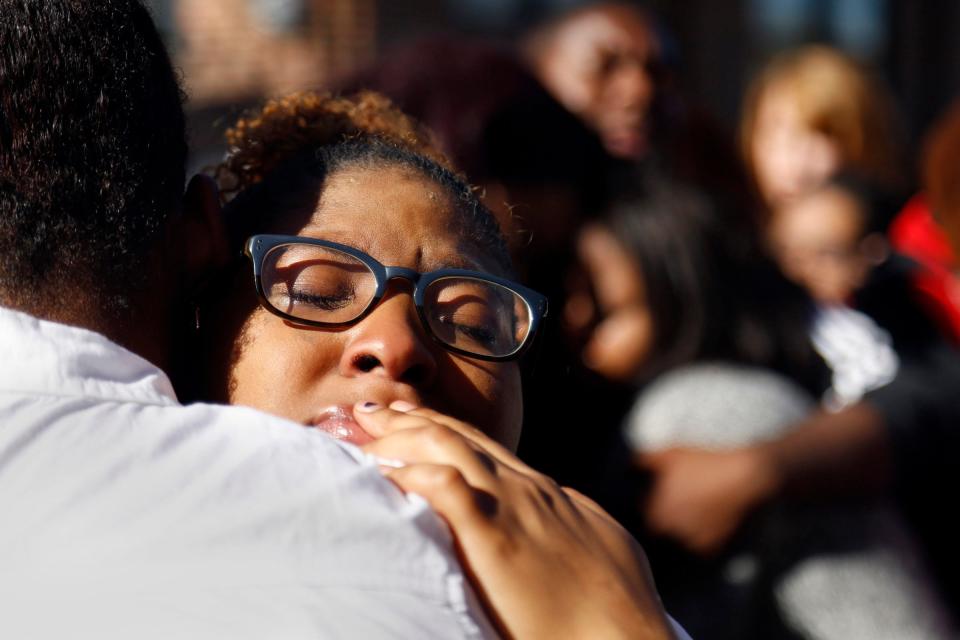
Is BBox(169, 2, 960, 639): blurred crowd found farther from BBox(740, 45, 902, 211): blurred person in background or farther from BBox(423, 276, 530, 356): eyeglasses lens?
BBox(740, 45, 902, 211): blurred person in background

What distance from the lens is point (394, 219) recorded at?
6.26 ft

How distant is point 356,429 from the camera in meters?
1.68

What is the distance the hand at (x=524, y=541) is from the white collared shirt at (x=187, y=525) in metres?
0.04

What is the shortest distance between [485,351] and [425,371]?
140 mm

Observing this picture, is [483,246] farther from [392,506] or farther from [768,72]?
[768,72]

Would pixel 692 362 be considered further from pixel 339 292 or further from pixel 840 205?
pixel 840 205

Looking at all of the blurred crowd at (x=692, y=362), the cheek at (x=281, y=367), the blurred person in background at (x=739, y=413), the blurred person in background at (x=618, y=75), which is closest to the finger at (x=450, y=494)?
the cheek at (x=281, y=367)

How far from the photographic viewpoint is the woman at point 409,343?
1.38m

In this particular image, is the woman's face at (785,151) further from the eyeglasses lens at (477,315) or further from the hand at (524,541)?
the hand at (524,541)

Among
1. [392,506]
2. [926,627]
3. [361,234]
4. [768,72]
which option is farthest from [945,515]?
[768,72]

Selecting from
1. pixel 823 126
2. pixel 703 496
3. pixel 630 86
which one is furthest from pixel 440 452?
pixel 823 126

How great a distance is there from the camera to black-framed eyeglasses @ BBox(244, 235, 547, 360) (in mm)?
1784

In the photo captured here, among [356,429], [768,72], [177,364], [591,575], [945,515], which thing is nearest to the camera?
[591,575]

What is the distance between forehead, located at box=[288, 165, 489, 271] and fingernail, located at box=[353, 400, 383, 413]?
25 cm
